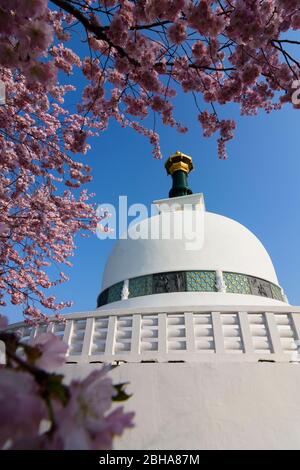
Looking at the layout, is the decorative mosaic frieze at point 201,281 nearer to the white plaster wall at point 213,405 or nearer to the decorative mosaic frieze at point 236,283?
the decorative mosaic frieze at point 236,283

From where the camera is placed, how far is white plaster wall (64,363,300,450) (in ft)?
9.73

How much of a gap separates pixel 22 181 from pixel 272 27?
4832 mm

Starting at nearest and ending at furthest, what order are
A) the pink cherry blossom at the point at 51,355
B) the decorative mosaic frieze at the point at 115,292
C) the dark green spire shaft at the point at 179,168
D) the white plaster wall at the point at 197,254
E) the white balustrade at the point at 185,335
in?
the pink cherry blossom at the point at 51,355 → the white balustrade at the point at 185,335 → the white plaster wall at the point at 197,254 → the decorative mosaic frieze at the point at 115,292 → the dark green spire shaft at the point at 179,168

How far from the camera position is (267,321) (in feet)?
12.7

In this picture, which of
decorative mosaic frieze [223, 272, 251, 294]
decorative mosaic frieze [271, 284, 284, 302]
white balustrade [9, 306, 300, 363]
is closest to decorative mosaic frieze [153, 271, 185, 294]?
decorative mosaic frieze [223, 272, 251, 294]

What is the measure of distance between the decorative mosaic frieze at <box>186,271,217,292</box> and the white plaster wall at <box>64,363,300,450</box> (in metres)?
4.77

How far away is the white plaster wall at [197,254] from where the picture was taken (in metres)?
8.75

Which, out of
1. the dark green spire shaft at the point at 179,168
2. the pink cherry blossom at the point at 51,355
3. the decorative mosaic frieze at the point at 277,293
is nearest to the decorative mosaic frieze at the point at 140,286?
the decorative mosaic frieze at the point at 277,293

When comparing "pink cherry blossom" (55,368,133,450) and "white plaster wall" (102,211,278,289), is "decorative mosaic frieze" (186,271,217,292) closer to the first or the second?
"white plaster wall" (102,211,278,289)

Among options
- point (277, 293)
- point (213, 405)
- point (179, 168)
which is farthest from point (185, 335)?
point (179, 168)

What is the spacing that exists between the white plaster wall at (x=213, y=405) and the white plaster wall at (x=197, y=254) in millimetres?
5226

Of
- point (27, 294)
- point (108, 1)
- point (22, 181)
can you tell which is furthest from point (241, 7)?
point (27, 294)

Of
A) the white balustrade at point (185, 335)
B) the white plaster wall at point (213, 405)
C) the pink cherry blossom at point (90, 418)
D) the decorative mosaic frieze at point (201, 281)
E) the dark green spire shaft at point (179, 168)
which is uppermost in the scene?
the dark green spire shaft at point (179, 168)

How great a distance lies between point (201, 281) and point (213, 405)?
5234 mm
